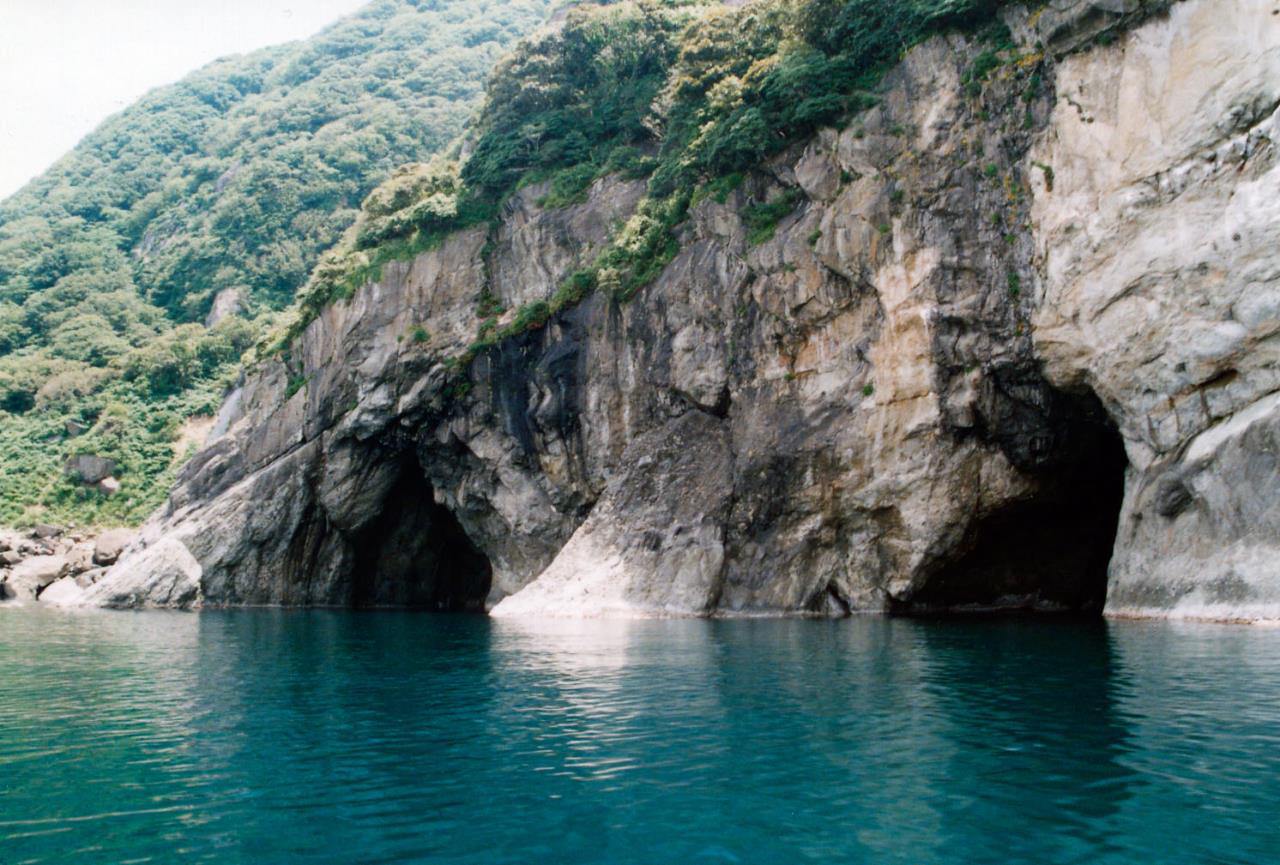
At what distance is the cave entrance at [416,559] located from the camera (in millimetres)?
54734

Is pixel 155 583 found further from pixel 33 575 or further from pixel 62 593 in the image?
pixel 33 575

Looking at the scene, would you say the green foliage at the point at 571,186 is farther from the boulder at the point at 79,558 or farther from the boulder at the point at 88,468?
the boulder at the point at 88,468

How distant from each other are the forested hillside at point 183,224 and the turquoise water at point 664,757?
189 ft

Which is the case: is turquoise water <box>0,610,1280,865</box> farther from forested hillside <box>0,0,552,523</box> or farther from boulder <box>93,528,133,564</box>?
forested hillside <box>0,0,552,523</box>

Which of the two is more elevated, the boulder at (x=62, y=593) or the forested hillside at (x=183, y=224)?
the forested hillside at (x=183, y=224)

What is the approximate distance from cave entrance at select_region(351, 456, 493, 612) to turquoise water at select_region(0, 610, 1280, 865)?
108ft

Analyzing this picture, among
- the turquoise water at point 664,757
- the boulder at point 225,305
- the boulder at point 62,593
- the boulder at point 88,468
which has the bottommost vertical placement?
the boulder at point 62,593

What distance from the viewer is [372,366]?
50312 mm

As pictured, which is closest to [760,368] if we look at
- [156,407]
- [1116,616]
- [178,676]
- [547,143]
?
[1116,616]

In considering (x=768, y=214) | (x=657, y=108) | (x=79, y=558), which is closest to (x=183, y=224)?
(x=79, y=558)

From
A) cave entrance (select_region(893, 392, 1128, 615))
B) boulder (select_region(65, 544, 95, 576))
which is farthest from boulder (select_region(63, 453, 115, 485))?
cave entrance (select_region(893, 392, 1128, 615))

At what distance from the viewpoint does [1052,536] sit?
36219 mm

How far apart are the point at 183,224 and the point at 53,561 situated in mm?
56079

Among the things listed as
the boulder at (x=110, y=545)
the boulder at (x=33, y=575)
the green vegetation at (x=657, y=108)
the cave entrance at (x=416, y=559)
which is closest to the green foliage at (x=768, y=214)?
the green vegetation at (x=657, y=108)
